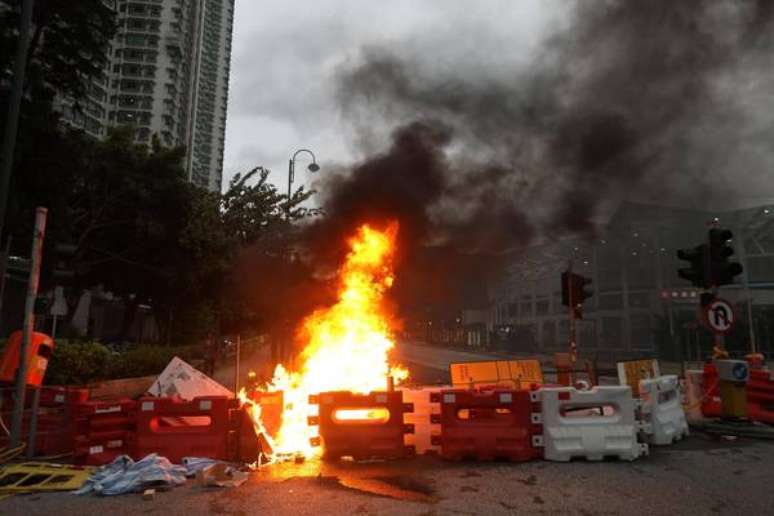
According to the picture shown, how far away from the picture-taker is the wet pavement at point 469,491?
15.4 ft

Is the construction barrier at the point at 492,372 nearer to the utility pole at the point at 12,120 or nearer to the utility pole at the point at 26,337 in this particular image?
the utility pole at the point at 26,337

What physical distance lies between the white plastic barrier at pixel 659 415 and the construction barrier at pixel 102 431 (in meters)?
6.81

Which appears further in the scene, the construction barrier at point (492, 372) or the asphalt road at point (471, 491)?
the construction barrier at point (492, 372)

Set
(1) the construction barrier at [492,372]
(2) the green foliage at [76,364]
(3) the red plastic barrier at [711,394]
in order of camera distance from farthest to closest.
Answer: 1. (1) the construction barrier at [492,372]
2. (2) the green foliage at [76,364]
3. (3) the red plastic barrier at [711,394]

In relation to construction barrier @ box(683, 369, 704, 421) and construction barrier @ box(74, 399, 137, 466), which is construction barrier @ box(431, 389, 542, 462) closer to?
construction barrier @ box(74, 399, 137, 466)

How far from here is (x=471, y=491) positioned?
17.3ft

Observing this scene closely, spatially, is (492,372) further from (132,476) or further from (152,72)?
(152,72)

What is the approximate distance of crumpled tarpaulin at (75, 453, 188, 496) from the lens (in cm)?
529

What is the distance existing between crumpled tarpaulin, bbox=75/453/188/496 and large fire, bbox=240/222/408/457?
262 cm

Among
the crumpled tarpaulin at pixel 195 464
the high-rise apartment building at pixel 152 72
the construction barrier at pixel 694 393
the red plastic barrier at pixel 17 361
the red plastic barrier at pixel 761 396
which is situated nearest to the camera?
the crumpled tarpaulin at pixel 195 464

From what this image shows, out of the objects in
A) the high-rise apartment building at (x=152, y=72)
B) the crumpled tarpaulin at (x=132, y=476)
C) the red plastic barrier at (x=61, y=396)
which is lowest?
the crumpled tarpaulin at (x=132, y=476)

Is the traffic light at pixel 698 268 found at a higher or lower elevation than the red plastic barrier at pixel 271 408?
higher

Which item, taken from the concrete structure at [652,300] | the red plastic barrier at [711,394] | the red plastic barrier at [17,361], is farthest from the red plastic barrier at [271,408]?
the concrete structure at [652,300]

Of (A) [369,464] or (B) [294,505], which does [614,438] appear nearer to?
(A) [369,464]
